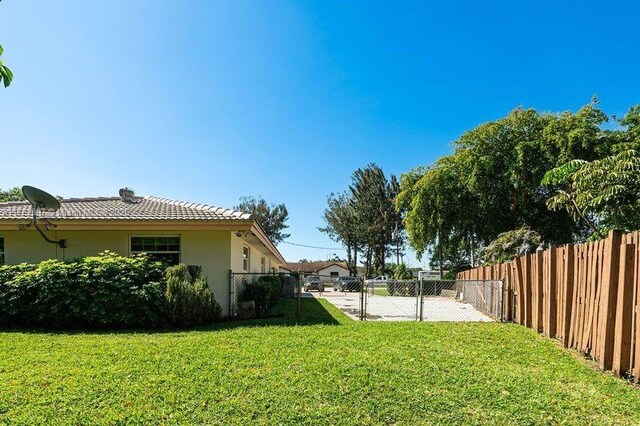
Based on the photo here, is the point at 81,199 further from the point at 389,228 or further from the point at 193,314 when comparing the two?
the point at 389,228

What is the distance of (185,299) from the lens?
27.8 feet

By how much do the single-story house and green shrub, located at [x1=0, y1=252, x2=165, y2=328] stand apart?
4.95 feet

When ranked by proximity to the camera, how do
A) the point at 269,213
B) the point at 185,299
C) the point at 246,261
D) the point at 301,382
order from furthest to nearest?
the point at 269,213 → the point at 246,261 → the point at 185,299 → the point at 301,382

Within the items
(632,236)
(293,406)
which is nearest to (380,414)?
(293,406)

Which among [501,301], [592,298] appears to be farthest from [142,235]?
[592,298]

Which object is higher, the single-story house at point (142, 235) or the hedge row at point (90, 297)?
the single-story house at point (142, 235)

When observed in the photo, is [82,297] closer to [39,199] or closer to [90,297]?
[90,297]

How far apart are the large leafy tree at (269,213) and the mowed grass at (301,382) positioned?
3960 cm

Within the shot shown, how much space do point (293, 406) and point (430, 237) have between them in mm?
25074

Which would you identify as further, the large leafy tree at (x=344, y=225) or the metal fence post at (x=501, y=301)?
the large leafy tree at (x=344, y=225)

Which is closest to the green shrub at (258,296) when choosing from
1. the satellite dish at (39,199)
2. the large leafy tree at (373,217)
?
the satellite dish at (39,199)

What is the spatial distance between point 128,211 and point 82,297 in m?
3.15

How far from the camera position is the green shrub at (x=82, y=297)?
8.31 meters

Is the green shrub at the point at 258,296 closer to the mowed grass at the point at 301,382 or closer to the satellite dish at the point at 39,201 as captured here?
the mowed grass at the point at 301,382
